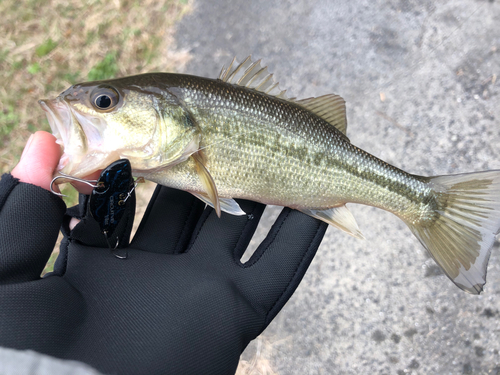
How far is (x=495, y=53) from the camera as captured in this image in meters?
2.81

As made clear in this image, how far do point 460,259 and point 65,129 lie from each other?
2.21 m

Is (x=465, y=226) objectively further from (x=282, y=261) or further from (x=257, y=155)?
(x=257, y=155)

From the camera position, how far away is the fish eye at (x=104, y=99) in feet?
5.10

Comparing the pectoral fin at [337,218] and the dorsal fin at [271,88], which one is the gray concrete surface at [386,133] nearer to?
the pectoral fin at [337,218]

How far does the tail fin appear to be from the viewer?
72.9 inches

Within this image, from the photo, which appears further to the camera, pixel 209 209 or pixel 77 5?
pixel 77 5

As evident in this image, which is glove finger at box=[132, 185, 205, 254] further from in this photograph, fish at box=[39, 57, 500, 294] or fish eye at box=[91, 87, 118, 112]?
fish eye at box=[91, 87, 118, 112]

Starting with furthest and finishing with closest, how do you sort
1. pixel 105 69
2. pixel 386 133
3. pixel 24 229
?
pixel 105 69, pixel 386 133, pixel 24 229

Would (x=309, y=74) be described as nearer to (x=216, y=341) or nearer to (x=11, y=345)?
(x=216, y=341)

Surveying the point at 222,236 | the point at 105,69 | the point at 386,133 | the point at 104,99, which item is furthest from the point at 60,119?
the point at 386,133

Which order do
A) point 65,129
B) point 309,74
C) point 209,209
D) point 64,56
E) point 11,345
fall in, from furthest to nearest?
point 64,56 < point 309,74 < point 209,209 < point 65,129 < point 11,345

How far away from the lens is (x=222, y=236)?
6.53 feet

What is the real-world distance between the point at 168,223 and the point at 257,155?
73cm

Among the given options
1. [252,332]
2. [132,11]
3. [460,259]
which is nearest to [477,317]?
[460,259]
